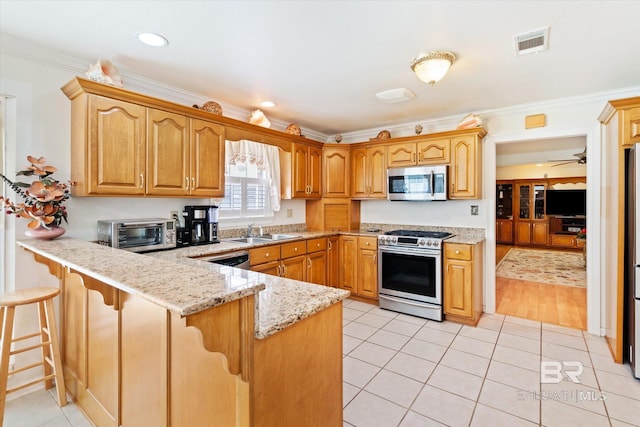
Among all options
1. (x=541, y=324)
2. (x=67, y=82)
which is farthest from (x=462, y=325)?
(x=67, y=82)

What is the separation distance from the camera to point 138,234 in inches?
98.5

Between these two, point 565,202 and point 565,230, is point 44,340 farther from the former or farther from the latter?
point 565,202

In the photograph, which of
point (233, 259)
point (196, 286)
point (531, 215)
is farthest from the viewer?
point (531, 215)

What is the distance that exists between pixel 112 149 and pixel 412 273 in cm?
321

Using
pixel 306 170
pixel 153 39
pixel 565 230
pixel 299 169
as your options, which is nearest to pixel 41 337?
pixel 153 39

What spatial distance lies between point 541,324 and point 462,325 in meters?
0.87

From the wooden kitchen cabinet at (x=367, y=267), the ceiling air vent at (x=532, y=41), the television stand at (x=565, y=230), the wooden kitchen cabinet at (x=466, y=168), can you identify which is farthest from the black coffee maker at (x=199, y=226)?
the television stand at (x=565, y=230)

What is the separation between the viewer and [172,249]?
2.73 metres

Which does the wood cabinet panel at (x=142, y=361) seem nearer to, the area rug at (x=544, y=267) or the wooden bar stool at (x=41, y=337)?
the wooden bar stool at (x=41, y=337)

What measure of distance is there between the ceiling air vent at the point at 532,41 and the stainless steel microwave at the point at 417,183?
160cm

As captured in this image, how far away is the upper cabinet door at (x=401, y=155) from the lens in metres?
3.95

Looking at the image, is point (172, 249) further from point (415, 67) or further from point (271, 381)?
point (415, 67)

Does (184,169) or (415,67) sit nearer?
(415,67)

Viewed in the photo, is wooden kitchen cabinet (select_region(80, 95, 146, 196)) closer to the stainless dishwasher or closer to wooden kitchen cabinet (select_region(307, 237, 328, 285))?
the stainless dishwasher
